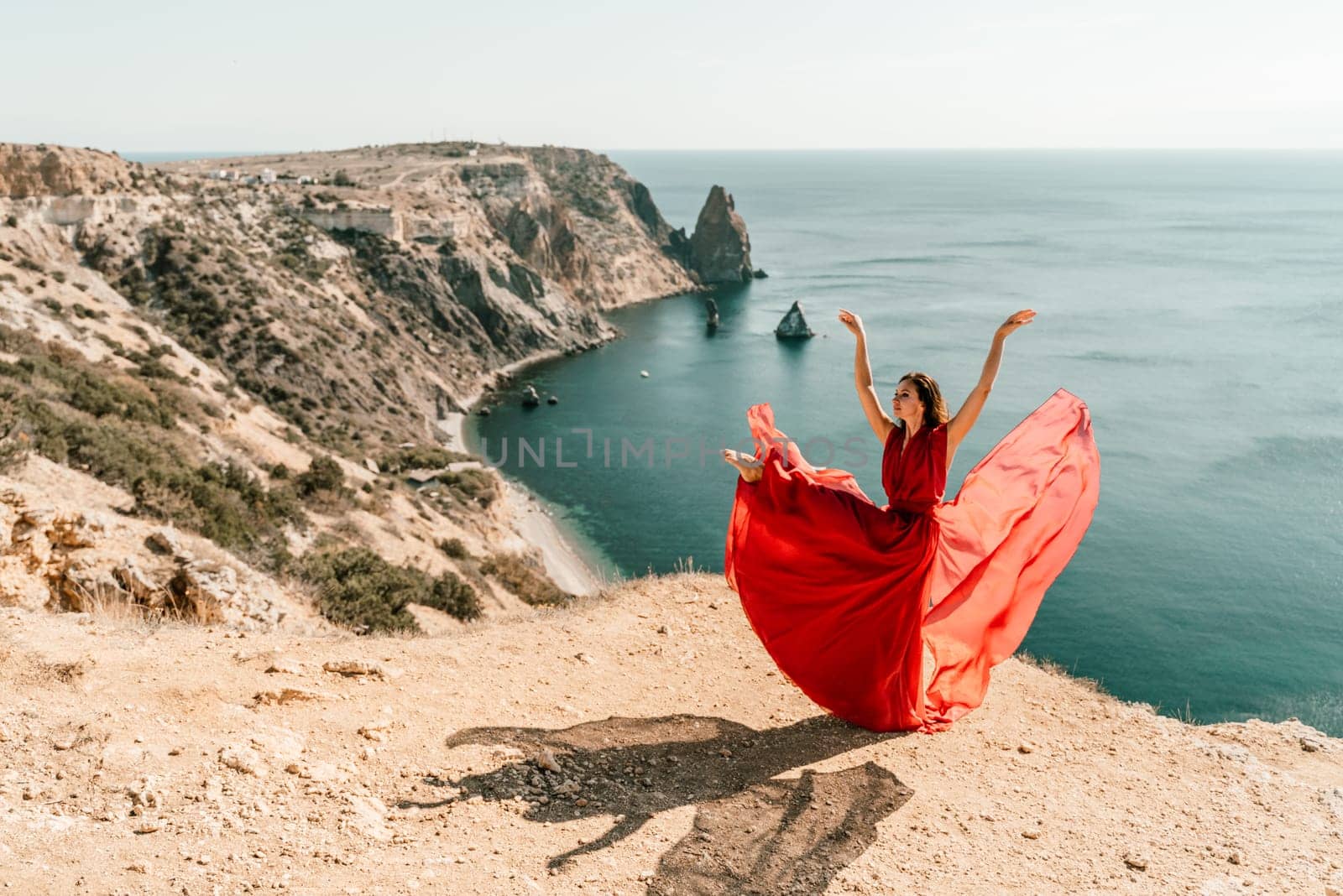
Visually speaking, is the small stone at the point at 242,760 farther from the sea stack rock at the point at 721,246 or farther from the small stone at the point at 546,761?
the sea stack rock at the point at 721,246

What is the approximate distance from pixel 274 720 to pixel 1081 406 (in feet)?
21.3

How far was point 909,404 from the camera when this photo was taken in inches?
241

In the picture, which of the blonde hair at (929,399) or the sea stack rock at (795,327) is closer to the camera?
the blonde hair at (929,399)

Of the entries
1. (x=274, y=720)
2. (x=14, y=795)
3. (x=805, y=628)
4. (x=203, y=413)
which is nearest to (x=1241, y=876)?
(x=805, y=628)

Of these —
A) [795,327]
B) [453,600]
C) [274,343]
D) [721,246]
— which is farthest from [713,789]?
[721,246]

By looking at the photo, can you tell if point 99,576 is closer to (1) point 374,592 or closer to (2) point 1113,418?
(1) point 374,592

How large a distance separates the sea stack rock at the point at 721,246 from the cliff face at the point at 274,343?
11789 mm

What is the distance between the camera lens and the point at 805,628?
21.4ft

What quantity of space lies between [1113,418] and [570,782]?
50450 millimetres

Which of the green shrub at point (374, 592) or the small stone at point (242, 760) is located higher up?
the small stone at point (242, 760)

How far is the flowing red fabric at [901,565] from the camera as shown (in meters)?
6.25

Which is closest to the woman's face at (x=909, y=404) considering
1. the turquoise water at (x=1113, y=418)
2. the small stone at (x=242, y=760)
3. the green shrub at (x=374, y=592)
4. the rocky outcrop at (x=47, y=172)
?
the small stone at (x=242, y=760)

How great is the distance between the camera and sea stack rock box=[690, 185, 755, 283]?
106m

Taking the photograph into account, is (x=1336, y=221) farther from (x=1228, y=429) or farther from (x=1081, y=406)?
(x=1081, y=406)
